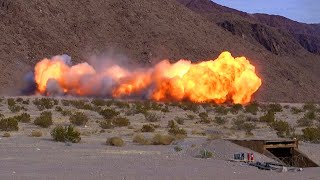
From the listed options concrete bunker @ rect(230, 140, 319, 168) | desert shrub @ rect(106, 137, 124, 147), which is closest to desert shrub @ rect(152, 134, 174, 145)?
desert shrub @ rect(106, 137, 124, 147)

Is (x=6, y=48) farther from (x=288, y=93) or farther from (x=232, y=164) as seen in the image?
(x=232, y=164)

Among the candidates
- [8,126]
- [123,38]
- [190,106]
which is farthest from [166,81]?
[123,38]

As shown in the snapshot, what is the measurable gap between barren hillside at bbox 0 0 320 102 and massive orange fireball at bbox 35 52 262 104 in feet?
46.3

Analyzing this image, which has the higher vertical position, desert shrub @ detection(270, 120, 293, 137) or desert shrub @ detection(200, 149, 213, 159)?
desert shrub @ detection(270, 120, 293, 137)

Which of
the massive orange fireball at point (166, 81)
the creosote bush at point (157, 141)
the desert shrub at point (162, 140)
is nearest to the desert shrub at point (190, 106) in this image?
the massive orange fireball at point (166, 81)

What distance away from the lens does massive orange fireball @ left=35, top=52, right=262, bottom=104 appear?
59094 millimetres

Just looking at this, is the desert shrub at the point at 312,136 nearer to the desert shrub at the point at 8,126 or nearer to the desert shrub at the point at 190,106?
the desert shrub at the point at 8,126

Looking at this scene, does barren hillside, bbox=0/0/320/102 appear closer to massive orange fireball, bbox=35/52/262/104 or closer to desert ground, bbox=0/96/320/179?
massive orange fireball, bbox=35/52/262/104

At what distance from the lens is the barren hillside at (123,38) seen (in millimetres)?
93438

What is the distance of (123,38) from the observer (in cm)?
10225

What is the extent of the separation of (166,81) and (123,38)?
40629 millimetres

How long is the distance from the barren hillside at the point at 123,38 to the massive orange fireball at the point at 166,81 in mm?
14122

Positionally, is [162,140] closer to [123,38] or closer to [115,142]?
[115,142]

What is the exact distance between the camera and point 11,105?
53.9 m
